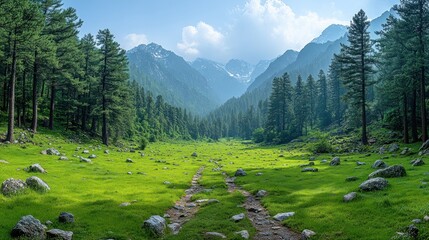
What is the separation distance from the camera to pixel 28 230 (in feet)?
39.5

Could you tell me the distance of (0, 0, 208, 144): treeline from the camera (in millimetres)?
40312

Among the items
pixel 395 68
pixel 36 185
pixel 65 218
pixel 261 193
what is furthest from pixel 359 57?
pixel 65 218

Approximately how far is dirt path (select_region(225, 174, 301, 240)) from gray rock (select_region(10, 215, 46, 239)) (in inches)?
323

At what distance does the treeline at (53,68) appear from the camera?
132 feet

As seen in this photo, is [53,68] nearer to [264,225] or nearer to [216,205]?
[216,205]

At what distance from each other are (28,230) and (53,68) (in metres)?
53.1

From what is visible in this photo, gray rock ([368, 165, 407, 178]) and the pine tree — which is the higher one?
the pine tree

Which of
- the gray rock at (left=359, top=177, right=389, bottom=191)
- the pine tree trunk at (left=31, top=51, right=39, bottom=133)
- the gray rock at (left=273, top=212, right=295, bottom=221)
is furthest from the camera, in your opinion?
the pine tree trunk at (left=31, top=51, right=39, bottom=133)

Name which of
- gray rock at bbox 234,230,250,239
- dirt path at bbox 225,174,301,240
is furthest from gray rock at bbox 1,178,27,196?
dirt path at bbox 225,174,301,240

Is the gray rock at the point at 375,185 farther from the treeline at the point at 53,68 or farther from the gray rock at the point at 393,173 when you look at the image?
the treeline at the point at 53,68

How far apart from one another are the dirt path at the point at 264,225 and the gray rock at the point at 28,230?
8193 mm

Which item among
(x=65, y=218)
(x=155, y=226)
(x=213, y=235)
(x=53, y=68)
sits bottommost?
(x=213, y=235)

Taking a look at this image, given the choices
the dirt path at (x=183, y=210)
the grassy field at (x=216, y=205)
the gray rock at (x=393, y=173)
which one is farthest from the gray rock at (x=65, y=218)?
the gray rock at (x=393, y=173)

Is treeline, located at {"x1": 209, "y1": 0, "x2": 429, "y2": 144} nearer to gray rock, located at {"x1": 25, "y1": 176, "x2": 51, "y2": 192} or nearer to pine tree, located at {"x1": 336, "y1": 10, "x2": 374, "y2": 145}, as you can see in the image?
pine tree, located at {"x1": 336, "y1": 10, "x2": 374, "y2": 145}
